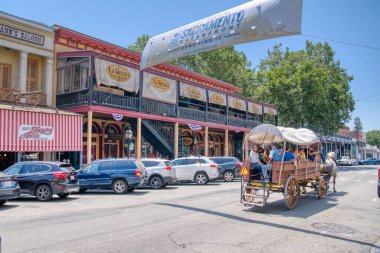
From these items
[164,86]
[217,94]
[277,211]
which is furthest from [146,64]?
[217,94]

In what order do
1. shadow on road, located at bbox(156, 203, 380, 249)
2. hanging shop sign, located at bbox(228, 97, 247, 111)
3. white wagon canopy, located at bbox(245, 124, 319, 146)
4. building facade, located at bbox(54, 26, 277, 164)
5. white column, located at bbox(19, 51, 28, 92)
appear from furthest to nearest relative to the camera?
hanging shop sign, located at bbox(228, 97, 247, 111)
building facade, located at bbox(54, 26, 277, 164)
white column, located at bbox(19, 51, 28, 92)
white wagon canopy, located at bbox(245, 124, 319, 146)
shadow on road, located at bbox(156, 203, 380, 249)

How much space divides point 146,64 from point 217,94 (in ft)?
56.4

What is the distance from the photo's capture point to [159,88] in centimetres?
2541

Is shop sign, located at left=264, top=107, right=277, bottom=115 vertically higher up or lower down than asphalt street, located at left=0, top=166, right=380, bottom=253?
higher up

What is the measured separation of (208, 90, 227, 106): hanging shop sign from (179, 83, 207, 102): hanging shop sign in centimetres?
96

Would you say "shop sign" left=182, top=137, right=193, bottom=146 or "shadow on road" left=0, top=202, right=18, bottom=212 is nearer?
"shadow on road" left=0, top=202, right=18, bottom=212

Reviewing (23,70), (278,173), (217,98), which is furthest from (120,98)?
(278,173)

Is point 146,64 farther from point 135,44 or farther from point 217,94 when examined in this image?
point 135,44

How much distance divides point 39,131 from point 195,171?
8.75 metres

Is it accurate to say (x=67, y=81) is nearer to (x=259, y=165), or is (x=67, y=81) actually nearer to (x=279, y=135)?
(x=259, y=165)

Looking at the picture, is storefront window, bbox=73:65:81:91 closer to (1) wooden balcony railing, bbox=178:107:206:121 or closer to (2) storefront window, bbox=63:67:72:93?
(2) storefront window, bbox=63:67:72:93

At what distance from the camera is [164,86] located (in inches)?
1016

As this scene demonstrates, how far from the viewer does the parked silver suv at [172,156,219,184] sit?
2119cm

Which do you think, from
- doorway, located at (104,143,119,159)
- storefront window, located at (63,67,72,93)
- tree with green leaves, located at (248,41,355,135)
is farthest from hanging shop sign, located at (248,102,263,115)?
storefront window, located at (63,67,72,93)
